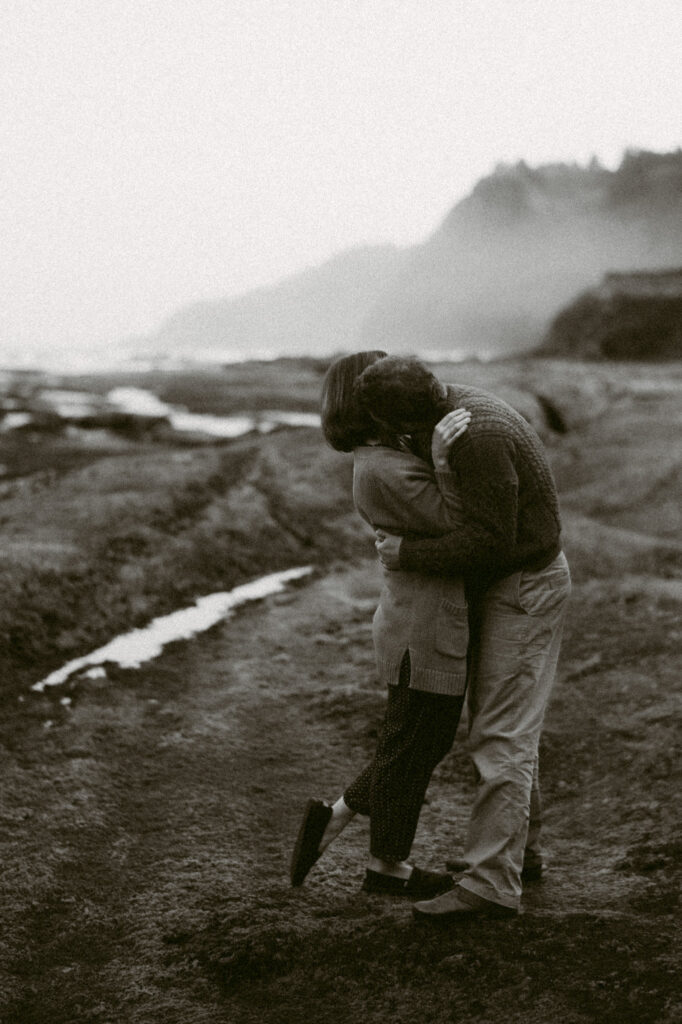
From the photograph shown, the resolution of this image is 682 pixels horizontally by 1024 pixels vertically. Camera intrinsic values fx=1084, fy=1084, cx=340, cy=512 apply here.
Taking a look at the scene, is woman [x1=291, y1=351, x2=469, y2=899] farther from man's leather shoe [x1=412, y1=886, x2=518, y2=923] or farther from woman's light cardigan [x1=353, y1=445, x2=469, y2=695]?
man's leather shoe [x1=412, y1=886, x2=518, y2=923]

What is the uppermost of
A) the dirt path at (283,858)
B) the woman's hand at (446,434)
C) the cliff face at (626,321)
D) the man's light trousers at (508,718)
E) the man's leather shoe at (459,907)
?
the cliff face at (626,321)

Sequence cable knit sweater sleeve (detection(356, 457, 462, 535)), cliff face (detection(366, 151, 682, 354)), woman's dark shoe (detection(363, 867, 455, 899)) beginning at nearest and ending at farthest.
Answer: cable knit sweater sleeve (detection(356, 457, 462, 535)), woman's dark shoe (detection(363, 867, 455, 899)), cliff face (detection(366, 151, 682, 354))

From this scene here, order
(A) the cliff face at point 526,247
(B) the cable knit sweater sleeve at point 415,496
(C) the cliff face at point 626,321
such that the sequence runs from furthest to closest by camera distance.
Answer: (A) the cliff face at point 526,247
(C) the cliff face at point 626,321
(B) the cable knit sweater sleeve at point 415,496

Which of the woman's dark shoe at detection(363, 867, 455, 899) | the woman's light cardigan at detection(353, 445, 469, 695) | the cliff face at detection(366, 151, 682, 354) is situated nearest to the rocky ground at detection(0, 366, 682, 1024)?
the woman's dark shoe at detection(363, 867, 455, 899)

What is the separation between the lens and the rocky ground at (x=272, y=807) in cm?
389

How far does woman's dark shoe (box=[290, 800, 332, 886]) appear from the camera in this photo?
4.40 metres

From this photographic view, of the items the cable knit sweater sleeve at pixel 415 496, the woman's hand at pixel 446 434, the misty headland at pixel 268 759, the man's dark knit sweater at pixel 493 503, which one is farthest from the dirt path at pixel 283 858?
the woman's hand at pixel 446 434

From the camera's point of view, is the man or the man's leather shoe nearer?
the man

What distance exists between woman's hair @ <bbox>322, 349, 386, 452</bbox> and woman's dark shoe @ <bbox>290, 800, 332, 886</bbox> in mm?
1499

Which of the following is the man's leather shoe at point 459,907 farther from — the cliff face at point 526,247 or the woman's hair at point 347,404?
the cliff face at point 526,247

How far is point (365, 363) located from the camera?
4027 millimetres

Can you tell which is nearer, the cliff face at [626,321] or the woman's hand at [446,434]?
the woman's hand at [446,434]

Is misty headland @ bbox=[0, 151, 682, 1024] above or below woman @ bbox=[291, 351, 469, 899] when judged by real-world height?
below

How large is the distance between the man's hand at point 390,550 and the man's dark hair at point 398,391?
443mm
